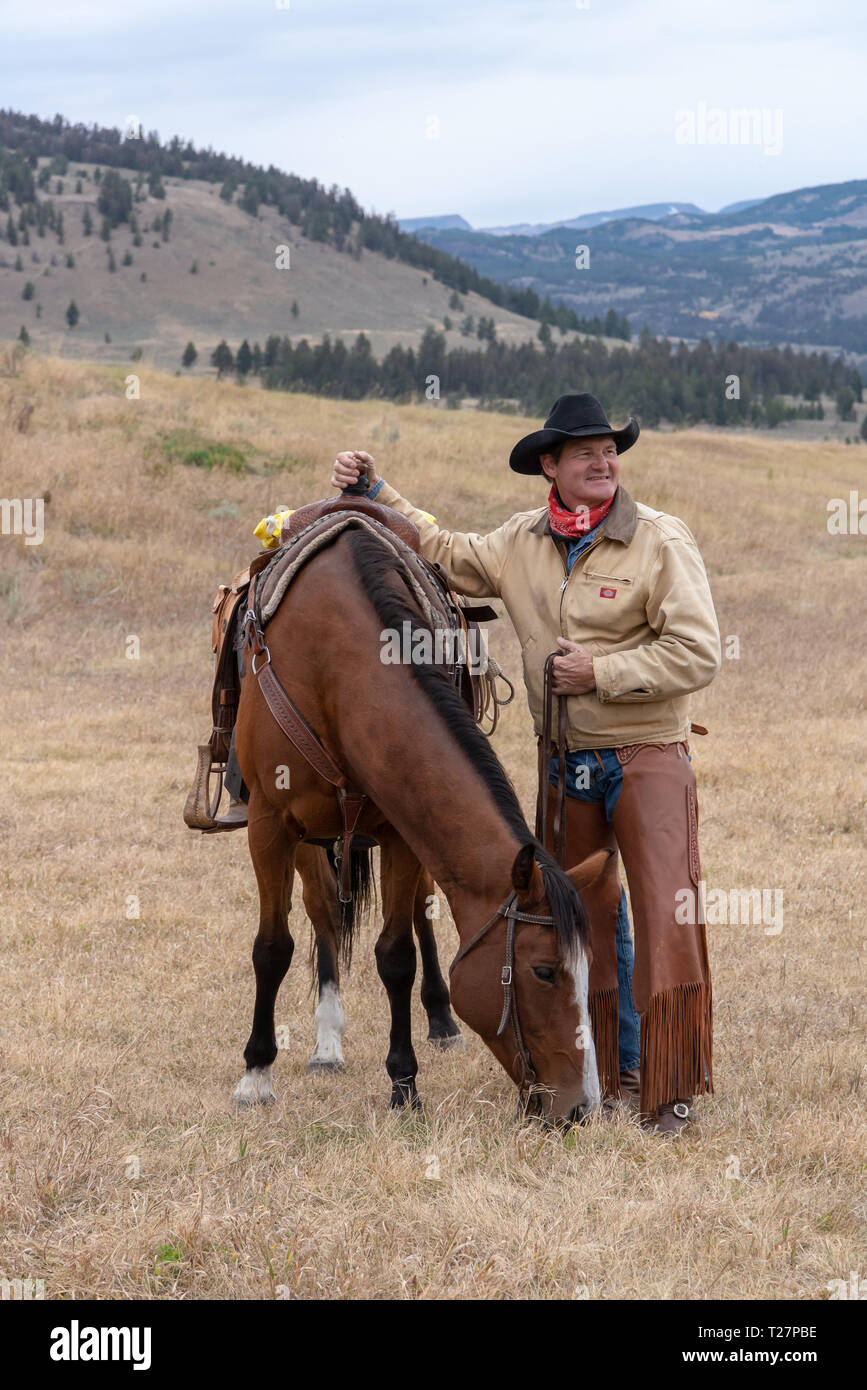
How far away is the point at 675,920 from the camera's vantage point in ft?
12.9

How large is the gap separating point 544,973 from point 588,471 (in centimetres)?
171

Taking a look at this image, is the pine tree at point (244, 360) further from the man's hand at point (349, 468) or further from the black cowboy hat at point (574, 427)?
the black cowboy hat at point (574, 427)

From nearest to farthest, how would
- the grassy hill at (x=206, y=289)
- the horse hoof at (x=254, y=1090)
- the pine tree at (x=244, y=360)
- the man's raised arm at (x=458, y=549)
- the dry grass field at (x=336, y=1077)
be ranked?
the dry grass field at (x=336, y=1077) → the horse hoof at (x=254, y=1090) → the man's raised arm at (x=458, y=549) → the pine tree at (x=244, y=360) → the grassy hill at (x=206, y=289)

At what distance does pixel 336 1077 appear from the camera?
15.1 feet

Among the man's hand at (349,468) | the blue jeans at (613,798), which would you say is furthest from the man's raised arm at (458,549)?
the blue jeans at (613,798)

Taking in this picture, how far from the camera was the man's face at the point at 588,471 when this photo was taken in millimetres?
4062

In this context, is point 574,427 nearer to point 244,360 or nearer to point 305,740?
point 305,740

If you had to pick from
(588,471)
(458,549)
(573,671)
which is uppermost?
(588,471)

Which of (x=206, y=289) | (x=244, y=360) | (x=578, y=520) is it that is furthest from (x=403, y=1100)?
(x=206, y=289)

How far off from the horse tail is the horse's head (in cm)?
160

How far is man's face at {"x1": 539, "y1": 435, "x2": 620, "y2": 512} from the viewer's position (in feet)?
13.3

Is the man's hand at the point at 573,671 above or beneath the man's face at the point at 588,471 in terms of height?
beneath

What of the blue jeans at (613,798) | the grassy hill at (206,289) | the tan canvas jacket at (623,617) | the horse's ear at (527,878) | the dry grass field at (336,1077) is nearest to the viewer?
the dry grass field at (336,1077)
